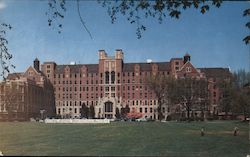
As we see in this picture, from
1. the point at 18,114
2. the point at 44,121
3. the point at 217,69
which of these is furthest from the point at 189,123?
the point at 18,114

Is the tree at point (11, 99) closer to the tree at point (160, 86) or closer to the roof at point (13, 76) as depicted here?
the roof at point (13, 76)

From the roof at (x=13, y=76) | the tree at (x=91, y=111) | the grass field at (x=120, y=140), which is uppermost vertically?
the roof at (x=13, y=76)

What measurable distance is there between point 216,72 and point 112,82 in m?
1.16

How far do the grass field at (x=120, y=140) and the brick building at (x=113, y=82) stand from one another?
Answer: 0.25m

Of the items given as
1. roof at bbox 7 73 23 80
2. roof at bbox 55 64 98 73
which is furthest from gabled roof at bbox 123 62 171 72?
roof at bbox 7 73 23 80

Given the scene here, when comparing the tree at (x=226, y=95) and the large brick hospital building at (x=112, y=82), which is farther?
the tree at (x=226, y=95)

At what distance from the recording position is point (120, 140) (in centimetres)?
352

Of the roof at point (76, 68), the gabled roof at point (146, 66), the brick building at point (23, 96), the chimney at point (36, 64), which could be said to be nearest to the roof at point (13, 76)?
the brick building at point (23, 96)

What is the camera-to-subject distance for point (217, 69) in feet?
12.5

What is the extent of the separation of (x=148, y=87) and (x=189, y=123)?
755 millimetres

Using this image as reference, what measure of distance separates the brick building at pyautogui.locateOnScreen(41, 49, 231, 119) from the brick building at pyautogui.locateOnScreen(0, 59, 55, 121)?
0.13 meters

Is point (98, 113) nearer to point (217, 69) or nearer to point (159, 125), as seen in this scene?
point (159, 125)

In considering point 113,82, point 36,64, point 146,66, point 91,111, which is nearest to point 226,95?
point 146,66

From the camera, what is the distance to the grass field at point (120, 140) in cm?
337
